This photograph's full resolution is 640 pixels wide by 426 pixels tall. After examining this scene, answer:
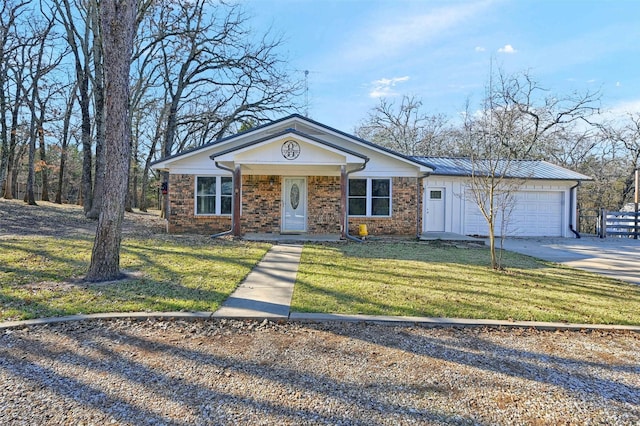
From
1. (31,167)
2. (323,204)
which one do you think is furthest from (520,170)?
(31,167)

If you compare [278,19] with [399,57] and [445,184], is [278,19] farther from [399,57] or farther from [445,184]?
[445,184]

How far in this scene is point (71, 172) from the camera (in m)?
36.2

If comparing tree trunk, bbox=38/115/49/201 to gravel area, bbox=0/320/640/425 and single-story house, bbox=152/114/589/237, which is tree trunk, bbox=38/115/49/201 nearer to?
single-story house, bbox=152/114/589/237

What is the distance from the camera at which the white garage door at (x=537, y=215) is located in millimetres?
15898

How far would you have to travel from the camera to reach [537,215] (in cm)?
1598

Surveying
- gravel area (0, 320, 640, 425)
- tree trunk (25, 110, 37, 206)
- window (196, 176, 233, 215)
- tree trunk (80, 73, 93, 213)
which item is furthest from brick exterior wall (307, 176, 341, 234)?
tree trunk (25, 110, 37, 206)

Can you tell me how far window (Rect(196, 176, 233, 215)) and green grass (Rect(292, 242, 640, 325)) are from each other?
5948 millimetres

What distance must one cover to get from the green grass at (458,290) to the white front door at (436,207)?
248 inches

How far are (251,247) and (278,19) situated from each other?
14.8 m

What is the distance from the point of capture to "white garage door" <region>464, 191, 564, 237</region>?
1590 cm

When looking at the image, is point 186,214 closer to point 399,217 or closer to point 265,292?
point 399,217

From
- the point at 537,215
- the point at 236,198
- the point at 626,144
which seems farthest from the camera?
the point at 626,144

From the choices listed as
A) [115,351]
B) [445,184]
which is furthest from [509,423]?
[445,184]

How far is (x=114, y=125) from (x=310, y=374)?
5.08 m
